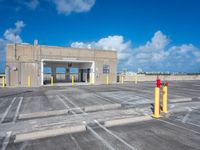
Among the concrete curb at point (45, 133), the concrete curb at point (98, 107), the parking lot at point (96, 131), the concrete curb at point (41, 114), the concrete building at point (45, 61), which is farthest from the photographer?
the concrete building at point (45, 61)

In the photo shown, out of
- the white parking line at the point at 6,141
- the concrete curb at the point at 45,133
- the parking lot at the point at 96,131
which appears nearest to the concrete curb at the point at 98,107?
the parking lot at the point at 96,131

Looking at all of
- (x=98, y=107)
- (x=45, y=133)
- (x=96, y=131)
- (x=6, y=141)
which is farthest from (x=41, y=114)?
(x=96, y=131)

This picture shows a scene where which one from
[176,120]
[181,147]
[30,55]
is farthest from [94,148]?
[30,55]

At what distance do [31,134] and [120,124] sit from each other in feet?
10.0

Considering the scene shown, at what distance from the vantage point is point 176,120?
263 inches

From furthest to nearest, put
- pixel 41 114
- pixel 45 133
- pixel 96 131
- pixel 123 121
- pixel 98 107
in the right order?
pixel 98 107 → pixel 41 114 → pixel 123 121 → pixel 96 131 → pixel 45 133

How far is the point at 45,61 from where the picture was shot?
23984 mm

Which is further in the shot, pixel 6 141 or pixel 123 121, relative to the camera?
pixel 123 121

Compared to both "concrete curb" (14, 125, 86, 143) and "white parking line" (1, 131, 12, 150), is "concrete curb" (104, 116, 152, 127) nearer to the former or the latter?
"concrete curb" (14, 125, 86, 143)

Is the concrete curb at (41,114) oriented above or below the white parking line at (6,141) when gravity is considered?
above

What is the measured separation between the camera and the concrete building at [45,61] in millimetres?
21172

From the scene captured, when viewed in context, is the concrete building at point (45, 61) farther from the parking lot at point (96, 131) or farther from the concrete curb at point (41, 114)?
the concrete curb at point (41, 114)

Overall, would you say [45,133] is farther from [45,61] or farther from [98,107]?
[45,61]

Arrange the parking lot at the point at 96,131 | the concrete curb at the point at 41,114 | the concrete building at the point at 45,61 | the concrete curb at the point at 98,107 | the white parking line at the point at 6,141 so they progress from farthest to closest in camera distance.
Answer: the concrete building at the point at 45,61, the concrete curb at the point at 98,107, the concrete curb at the point at 41,114, the parking lot at the point at 96,131, the white parking line at the point at 6,141
